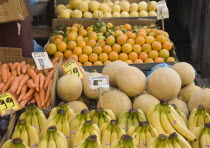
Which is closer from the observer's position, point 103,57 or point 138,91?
point 138,91

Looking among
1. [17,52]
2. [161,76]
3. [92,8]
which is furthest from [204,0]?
[17,52]

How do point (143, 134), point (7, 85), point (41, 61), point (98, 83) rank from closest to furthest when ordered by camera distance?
point (143, 134), point (98, 83), point (7, 85), point (41, 61)

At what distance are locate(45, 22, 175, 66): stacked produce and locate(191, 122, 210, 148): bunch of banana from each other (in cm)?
195

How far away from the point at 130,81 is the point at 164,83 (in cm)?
29

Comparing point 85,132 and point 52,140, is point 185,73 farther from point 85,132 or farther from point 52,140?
point 52,140

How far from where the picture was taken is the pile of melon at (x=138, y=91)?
92.2 inches

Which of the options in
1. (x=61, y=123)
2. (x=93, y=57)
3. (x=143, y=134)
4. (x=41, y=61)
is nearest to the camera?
(x=143, y=134)

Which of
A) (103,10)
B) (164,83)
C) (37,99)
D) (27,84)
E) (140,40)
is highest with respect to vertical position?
(103,10)

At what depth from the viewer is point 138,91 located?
8.09 ft

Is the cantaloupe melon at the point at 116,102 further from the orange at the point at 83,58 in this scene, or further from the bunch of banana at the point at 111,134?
the orange at the point at 83,58

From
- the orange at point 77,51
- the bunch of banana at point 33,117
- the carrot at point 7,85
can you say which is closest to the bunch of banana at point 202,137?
the bunch of banana at point 33,117

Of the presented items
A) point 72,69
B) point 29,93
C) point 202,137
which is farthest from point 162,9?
point 202,137

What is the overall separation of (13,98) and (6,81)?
0.58 metres

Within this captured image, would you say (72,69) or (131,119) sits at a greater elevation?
(72,69)
